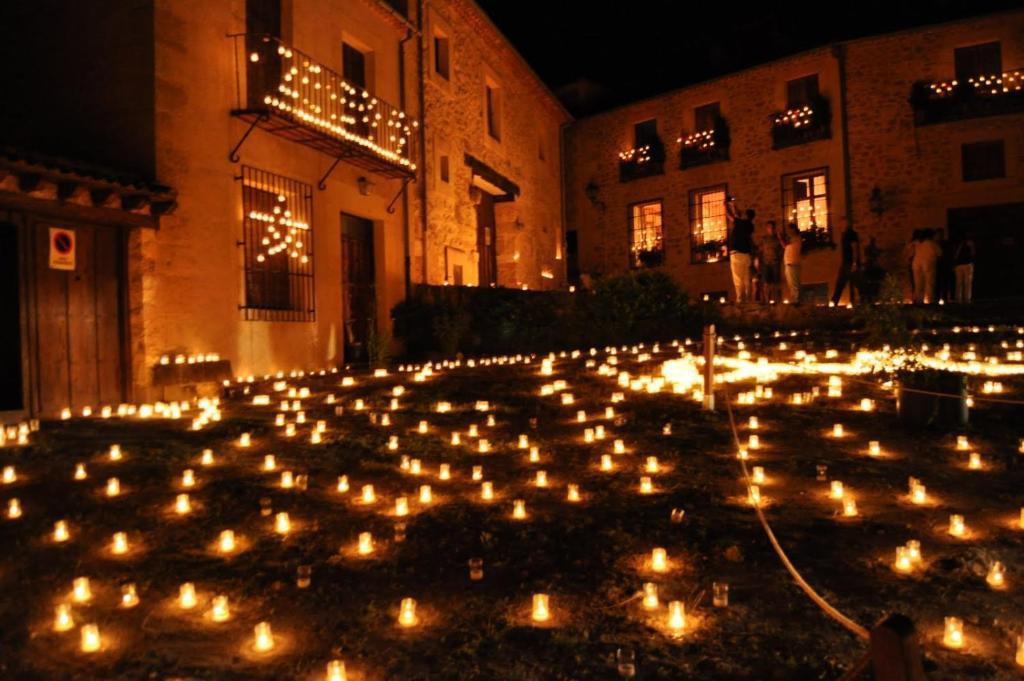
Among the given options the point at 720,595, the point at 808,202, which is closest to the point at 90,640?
the point at 720,595

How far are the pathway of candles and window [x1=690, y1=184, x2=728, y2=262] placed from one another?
15.7m

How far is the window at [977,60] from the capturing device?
19.0m

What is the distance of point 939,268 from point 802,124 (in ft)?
19.7

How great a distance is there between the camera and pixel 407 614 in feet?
11.1

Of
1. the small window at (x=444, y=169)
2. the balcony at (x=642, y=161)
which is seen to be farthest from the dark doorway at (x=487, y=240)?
the balcony at (x=642, y=161)

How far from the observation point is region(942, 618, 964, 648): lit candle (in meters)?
3.02

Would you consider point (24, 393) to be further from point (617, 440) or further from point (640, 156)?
point (640, 156)

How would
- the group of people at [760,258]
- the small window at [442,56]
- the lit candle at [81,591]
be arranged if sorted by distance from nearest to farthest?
the lit candle at [81,591] < the group of people at [760,258] < the small window at [442,56]

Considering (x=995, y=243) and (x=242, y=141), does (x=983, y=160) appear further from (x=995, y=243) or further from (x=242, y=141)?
(x=242, y=141)

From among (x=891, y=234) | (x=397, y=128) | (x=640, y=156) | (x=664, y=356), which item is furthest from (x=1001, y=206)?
(x=397, y=128)

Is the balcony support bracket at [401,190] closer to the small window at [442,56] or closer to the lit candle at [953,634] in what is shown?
the small window at [442,56]

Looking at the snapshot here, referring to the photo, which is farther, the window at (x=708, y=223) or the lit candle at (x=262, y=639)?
the window at (x=708, y=223)

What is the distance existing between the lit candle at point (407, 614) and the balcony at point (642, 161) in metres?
22.3

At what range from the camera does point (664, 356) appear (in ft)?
36.7
